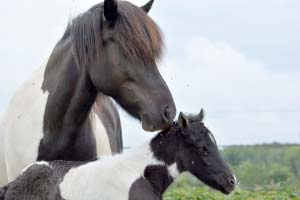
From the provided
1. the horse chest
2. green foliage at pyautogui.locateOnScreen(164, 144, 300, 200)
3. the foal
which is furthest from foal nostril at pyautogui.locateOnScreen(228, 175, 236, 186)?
green foliage at pyautogui.locateOnScreen(164, 144, 300, 200)

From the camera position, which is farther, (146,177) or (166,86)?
(146,177)

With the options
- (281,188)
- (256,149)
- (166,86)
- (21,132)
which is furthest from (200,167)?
(256,149)

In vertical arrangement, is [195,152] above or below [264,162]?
above

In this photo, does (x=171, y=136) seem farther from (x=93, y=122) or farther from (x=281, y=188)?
(x=281, y=188)

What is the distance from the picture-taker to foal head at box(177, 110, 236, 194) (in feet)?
19.3

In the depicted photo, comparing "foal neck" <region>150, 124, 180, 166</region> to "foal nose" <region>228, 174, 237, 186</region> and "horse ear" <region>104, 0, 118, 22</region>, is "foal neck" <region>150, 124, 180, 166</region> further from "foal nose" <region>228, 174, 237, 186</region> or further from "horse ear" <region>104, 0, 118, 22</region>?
"horse ear" <region>104, 0, 118, 22</region>

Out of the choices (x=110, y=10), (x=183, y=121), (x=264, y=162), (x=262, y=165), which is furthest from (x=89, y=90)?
(x=262, y=165)

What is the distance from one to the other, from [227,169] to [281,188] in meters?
6.46

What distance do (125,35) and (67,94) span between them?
2.14ft

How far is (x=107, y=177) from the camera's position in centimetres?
589

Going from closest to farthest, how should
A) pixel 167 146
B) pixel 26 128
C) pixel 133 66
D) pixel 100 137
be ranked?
A: pixel 133 66 → pixel 167 146 → pixel 26 128 → pixel 100 137

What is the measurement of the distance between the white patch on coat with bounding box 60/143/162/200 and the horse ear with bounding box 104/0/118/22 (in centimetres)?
93

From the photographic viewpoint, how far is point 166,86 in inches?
219

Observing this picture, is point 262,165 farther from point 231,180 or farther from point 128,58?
point 128,58
